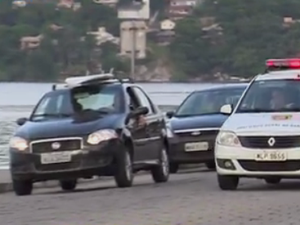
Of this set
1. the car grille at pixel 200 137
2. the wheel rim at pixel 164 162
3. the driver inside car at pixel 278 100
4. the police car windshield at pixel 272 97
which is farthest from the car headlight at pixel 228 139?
the car grille at pixel 200 137

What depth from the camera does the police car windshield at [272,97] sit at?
56.7ft

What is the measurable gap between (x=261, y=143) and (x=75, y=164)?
2610mm

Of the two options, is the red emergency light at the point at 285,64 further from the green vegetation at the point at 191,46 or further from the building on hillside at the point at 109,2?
the building on hillside at the point at 109,2

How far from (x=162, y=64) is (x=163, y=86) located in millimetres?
625

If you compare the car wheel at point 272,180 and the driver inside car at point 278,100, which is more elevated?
the driver inside car at point 278,100

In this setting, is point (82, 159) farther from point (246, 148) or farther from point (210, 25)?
point (210, 25)

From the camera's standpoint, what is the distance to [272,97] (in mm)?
17562

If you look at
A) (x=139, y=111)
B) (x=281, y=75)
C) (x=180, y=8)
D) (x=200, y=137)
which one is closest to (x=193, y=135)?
(x=200, y=137)

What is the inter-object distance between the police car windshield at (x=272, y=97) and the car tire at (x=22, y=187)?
3144 millimetres

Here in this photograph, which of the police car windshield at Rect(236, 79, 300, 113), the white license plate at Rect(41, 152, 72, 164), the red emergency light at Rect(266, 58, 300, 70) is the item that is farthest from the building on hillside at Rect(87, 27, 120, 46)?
the white license plate at Rect(41, 152, 72, 164)

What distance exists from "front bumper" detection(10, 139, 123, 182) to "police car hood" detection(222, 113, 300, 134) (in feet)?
5.53

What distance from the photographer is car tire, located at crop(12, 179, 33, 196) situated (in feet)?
57.1

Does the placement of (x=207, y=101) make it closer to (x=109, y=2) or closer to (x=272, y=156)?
(x=272, y=156)

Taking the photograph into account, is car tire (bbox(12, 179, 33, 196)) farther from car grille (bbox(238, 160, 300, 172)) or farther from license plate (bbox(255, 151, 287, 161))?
license plate (bbox(255, 151, 287, 161))
